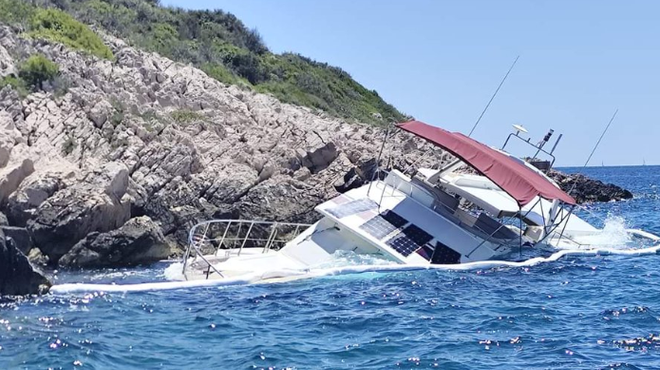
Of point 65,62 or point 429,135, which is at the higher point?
point 429,135

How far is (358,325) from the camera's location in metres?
14.0

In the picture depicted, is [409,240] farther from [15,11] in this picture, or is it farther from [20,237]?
[15,11]

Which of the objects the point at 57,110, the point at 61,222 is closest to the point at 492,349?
the point at 61,222

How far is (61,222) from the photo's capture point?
2244 centimetres

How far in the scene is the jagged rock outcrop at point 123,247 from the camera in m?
22.2

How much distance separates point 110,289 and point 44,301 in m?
1.74

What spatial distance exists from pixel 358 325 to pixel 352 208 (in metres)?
8.63

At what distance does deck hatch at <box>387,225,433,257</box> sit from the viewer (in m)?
20.8

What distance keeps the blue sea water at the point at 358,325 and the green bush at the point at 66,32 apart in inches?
935

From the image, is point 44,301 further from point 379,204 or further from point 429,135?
point 429,135

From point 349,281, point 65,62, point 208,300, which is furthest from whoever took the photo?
point 65,62

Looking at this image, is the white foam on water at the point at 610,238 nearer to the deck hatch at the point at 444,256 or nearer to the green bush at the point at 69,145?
the deck hatch at the point at 444,256

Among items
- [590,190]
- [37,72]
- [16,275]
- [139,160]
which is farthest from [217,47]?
[16,275]

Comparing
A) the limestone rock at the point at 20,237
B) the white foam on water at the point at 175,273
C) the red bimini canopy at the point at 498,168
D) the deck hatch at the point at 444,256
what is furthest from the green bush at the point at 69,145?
the deck hatch at the point at 444,256
